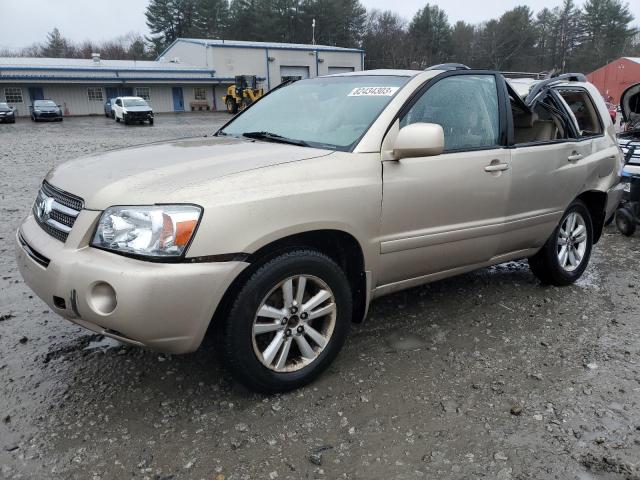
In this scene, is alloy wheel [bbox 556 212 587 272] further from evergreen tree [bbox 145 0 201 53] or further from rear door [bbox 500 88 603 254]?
evergreen tree [bbox 145 0 201 53]

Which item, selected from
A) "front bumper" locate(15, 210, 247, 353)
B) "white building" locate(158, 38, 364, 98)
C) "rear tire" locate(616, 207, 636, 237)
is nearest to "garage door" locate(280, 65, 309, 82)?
"white building" locate(158, 38, 364, 98)

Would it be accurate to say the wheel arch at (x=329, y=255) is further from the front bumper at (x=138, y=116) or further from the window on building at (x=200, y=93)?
the window on building at (x=200, y=93)

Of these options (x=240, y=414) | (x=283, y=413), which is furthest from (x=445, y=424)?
(x=240, y=414)

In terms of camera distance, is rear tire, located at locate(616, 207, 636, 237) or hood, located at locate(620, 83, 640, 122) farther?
hood, located at locate(620, 83, 640, 122)

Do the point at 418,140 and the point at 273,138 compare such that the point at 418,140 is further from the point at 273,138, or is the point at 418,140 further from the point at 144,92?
the point at 144,92

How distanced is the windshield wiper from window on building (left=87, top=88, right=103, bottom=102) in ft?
145

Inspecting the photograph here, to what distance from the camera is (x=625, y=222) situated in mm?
6441

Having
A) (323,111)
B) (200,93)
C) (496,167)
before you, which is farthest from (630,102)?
(200,93)

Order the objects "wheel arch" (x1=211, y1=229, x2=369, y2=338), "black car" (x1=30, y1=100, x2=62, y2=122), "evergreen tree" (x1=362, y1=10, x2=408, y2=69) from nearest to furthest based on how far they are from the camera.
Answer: "wheel arch" (x1=211, y1=229, x2=369, y2=338), "black car" (x1=30, y1=100, x2=62, y2=122), "evergreen tree" (x1=362, y1=10, x2=408, y2=69)

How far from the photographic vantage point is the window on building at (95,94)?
4262 cm

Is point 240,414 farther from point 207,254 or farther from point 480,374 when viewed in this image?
point 480,374

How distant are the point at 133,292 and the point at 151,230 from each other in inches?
11.4

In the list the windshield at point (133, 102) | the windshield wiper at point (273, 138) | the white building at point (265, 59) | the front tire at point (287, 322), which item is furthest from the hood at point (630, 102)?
the white building at point (265, 59)

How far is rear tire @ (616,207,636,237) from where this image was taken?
6.38 metres
